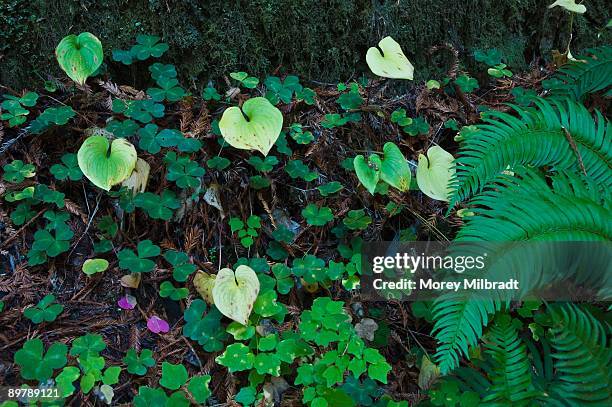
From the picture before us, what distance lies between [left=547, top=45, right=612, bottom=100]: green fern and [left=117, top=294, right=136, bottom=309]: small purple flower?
85.5 inches

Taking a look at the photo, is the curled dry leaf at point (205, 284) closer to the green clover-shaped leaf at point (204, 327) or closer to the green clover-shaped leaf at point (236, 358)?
the green clover-shaped leaf at point (204, 327)

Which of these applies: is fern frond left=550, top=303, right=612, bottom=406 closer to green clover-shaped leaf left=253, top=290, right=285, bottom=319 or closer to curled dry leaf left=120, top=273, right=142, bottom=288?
green clover-shaped leaf left=253, top=290, right=285, bottom=319

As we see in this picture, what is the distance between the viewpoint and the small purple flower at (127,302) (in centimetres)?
222

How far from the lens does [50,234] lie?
2.28 metres

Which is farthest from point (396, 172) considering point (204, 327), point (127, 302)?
point (127, 302)

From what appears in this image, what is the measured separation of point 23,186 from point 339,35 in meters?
1.62

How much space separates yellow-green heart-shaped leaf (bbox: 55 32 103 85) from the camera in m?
2.38

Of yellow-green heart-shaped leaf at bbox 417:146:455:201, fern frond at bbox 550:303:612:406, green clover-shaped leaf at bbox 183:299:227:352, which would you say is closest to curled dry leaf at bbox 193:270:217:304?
green clover-shaped leaf at bbox 183:299:227:352

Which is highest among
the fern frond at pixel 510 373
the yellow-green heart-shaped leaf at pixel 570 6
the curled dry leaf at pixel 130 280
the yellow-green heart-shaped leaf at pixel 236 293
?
the yellow-green heart-shaped leaf at pixel 570 6

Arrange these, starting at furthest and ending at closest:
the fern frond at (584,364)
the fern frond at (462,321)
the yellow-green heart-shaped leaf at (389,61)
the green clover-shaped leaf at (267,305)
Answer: the yellow-green heart-shaped leaf at (389,61), the green clover-shaped leaf at (267,305), the fern frond at (462,321), the fern frond at (584,364)

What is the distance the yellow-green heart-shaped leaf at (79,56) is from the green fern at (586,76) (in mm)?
2154

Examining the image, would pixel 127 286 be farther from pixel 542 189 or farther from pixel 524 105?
pixel 524 105

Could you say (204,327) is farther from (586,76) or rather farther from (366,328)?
(586,76)

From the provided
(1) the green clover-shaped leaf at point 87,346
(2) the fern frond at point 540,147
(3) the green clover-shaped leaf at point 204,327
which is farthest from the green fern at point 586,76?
(1) the green clover-shaped leaf at point 87,346
